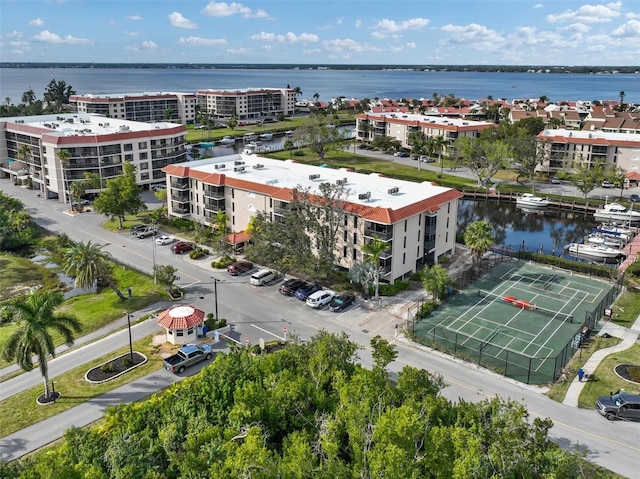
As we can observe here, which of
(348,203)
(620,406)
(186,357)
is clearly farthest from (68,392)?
(620,406)

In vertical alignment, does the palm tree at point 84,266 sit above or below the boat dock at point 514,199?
above

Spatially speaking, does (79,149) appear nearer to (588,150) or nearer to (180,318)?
(180,318)

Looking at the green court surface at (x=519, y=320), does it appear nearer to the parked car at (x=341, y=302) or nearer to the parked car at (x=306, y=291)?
the parked car at (x=341, y=302)

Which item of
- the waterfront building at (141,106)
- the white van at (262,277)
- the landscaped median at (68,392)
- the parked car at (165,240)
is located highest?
the waterfront building at (141,106)

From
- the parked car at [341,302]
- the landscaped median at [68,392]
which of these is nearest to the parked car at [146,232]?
the landscaped median at [68,392]

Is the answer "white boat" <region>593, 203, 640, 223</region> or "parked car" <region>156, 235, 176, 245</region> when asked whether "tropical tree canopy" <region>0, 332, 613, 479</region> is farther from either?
"white boat" <region>593, 203, 640, 223</region>

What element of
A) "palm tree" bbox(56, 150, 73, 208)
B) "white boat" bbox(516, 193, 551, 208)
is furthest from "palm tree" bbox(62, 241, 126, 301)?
"white boat" bbox(516, 193, 551, 208)

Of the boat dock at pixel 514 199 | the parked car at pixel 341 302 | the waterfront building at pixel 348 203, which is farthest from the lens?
the boat dock at pixel 514 199
